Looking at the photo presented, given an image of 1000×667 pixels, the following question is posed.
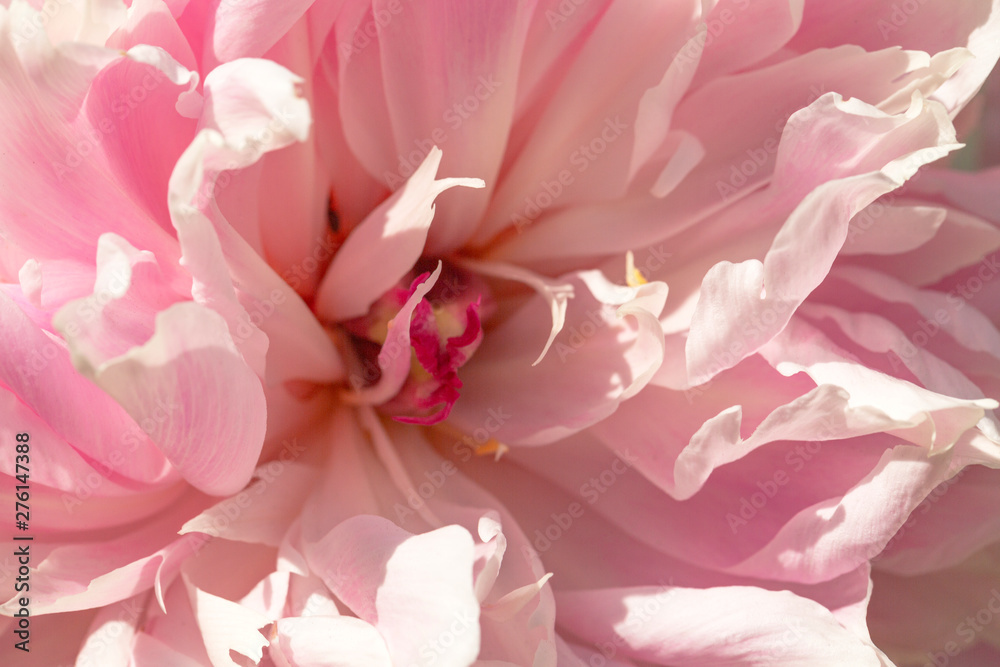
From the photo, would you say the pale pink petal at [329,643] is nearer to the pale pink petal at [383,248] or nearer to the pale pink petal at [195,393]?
the pale pink petal at [195,393]

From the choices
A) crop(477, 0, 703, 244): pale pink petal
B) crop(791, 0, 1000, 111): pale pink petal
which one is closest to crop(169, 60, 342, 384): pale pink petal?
crop(477, 0, 703, 244): pale pink petal

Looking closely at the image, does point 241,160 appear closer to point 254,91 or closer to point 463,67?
point 254,91

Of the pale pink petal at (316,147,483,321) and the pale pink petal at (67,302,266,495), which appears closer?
the pale pink petal at (67,302,266,495)

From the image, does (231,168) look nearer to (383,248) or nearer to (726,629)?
(383,248)

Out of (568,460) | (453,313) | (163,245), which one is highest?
(163,245)

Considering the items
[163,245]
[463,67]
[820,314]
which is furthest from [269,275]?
[820,314]

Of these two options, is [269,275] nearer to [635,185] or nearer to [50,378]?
[50,378]

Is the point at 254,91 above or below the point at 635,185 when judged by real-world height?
above

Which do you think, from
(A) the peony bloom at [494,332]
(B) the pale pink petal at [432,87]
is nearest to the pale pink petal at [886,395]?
(A) the peony bloom at [494,332]

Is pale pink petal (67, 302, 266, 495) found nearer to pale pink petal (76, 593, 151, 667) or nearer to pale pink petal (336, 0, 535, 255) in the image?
pale pink petal (76, 593, 151, 667)

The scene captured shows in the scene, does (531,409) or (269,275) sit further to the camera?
(531,409)
